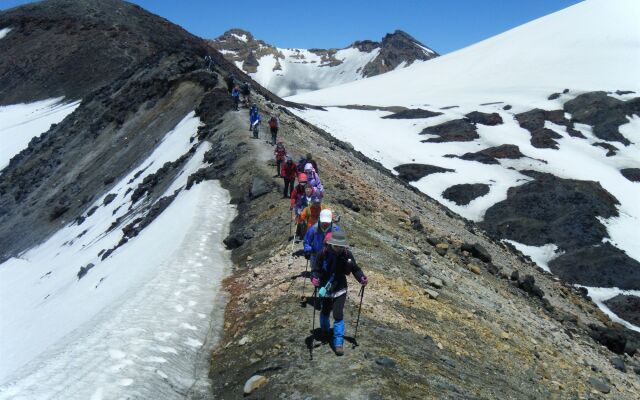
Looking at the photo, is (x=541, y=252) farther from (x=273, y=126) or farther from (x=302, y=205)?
(x=302, y=205)

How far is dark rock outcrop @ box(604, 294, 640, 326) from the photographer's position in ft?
112

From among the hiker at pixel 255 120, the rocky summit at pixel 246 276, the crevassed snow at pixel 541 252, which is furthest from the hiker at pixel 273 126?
the crevassed snow at pixel 541 252

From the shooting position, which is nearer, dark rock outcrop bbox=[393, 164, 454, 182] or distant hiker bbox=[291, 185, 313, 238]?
distant hiker bbox=[291, 185, 313, 238]

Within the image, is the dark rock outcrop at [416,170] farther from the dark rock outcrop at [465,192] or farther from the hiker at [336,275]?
the hiker at [336,275]

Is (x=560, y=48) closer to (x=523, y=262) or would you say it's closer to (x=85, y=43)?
(x=85, y=43)

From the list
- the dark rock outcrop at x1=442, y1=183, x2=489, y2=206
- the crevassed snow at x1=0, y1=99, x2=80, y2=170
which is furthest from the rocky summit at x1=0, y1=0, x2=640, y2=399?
the crevassed snow at x1=0, y1=99, x2=80, y2=170

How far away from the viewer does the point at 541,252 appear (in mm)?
45719

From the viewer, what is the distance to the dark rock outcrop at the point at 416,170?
61719 millimetres

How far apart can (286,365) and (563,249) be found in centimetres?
4173

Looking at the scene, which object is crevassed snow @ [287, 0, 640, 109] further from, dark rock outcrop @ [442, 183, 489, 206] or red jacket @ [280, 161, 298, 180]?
red jacket @ [280, 161, 298, 180]

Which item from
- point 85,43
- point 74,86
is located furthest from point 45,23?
point 74,86

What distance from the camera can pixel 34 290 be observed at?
23719 mm

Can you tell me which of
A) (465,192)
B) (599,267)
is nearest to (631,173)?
(465,192)

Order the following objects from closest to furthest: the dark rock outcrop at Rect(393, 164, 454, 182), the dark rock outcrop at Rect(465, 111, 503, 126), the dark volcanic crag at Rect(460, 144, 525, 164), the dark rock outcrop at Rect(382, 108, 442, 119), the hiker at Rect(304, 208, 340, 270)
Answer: the hiker at Rect(304, 208, 340, 270), the dark rock outcrop at Rect(393, 164, 454, 182), the dark volcanic crag at Rect(460, 144, 525, 164), the dark rock outcrop at Rect(465, 111, 503, 126), the dark rock outcrop at Rect(382, 108, 442, 119)
